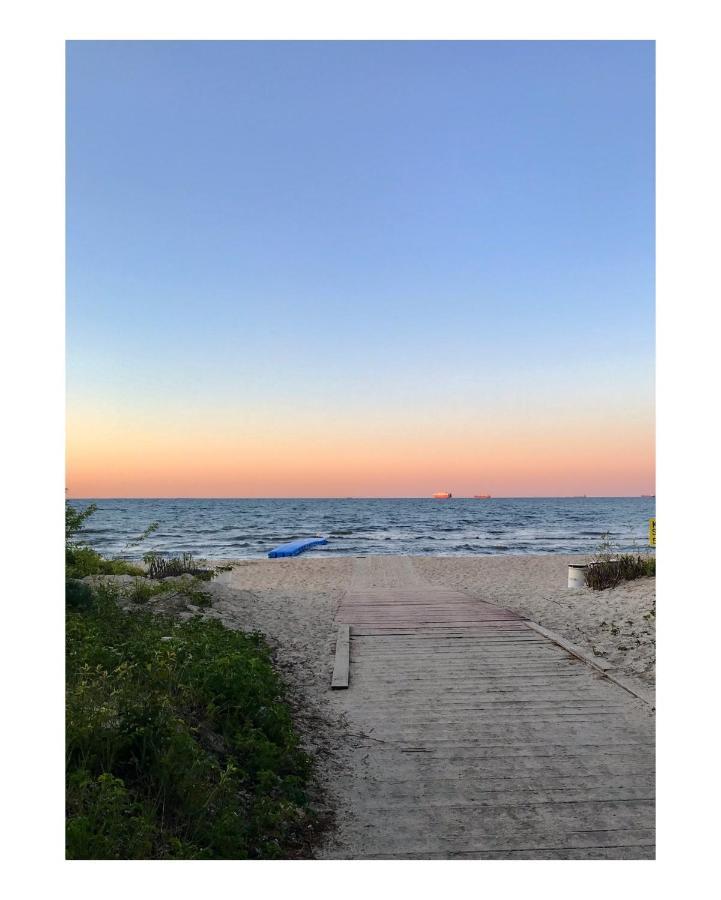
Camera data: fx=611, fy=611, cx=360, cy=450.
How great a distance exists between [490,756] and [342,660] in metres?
2.46

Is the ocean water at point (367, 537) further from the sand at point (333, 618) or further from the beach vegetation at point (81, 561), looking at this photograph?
the beach vegetation at point (81, 561)

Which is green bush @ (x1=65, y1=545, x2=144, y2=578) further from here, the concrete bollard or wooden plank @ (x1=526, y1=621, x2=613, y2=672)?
the concrete bollard

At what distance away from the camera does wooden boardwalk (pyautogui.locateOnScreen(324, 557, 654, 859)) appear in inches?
116

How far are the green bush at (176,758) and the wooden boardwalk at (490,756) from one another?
373mm

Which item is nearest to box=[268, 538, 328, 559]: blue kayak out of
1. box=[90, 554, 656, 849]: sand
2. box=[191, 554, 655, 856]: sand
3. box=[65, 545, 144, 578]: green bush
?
box=[191, 554, 655, 856]: sand

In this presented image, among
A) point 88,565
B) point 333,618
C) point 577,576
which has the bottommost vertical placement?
point 333,618

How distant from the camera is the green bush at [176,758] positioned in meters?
2.49

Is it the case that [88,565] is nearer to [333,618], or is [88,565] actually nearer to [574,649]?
[333,618]

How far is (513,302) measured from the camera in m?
21.1

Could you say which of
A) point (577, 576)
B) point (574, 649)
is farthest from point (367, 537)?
point (574, 649)

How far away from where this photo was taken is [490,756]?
389cm
